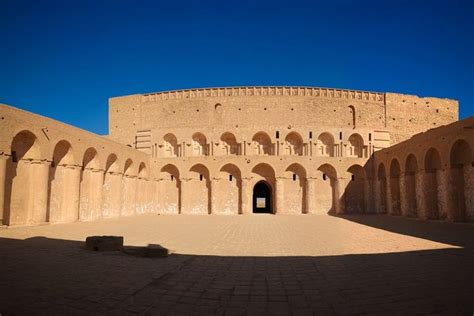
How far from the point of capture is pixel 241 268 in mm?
6590

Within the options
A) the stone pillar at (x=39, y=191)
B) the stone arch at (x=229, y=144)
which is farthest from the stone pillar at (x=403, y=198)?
the stone pillar at (x=39, y=191)

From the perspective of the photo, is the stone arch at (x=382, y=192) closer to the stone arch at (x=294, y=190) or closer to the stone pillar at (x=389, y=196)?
the stone pillar at (x=389, y=196)

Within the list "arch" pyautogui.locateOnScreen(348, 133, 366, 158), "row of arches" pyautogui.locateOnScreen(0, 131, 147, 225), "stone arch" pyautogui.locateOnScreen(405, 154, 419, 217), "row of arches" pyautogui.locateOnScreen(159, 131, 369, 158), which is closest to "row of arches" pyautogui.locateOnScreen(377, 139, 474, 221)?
"stone arch" pyautogui.locateOnScreen(405, 154, 419, 217)

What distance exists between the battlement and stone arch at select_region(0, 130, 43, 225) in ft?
53.6

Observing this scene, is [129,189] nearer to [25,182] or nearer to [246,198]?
[246,198]

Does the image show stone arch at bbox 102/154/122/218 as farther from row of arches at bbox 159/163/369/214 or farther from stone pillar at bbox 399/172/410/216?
stone pillar at bbox 399/172/410/216

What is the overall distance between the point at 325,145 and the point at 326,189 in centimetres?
441

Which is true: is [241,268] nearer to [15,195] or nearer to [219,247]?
[219,247]

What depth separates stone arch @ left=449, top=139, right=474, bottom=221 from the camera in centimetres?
1728

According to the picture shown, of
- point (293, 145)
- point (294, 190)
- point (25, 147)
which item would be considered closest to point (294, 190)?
point (294, 190)

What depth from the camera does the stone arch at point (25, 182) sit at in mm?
14211

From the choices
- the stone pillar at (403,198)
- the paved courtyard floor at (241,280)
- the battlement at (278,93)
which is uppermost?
the battlement at (278,93)

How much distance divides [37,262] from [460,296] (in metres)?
8.26

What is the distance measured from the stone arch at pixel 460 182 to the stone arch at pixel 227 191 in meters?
15.8
